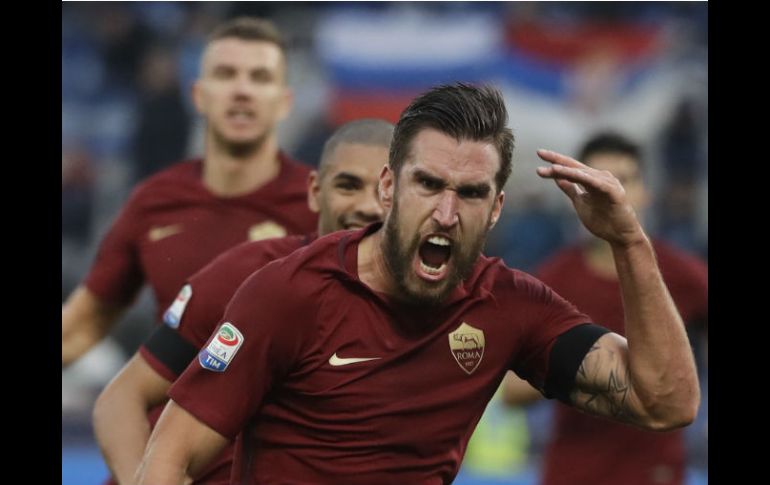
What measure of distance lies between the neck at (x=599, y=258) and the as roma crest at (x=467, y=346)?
3.28 metres

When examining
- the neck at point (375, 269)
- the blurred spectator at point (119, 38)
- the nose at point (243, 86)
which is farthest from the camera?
the blurred spectator at point (119, 38)

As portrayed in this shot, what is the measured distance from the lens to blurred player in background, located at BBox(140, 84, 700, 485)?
4.16 metres

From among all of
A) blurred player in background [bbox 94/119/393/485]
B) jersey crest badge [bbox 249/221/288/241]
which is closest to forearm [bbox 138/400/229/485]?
blurred player in background [bbox 94/119/393/485]

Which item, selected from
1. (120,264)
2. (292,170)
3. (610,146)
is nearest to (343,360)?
(292,170)

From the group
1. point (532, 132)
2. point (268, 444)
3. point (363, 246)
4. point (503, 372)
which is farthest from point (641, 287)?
point (532, 132)

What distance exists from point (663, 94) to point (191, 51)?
167 inches

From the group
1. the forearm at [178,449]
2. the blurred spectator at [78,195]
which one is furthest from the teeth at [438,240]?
Result: the blurred spectator at [78,195]

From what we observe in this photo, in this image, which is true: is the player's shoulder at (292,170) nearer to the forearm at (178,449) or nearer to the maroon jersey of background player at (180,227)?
the maroon jersey of background player at (180,227)

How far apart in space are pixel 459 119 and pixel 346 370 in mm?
835

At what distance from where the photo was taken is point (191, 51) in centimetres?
1257

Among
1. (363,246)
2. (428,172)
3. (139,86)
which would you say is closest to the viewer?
(428,172)

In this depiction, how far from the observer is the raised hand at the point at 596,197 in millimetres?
4117

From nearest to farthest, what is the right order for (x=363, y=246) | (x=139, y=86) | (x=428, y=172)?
(x=428, y=172) → (x=363, y=246) → (x=139, y=86)

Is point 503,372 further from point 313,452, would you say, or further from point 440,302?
point 313,452
